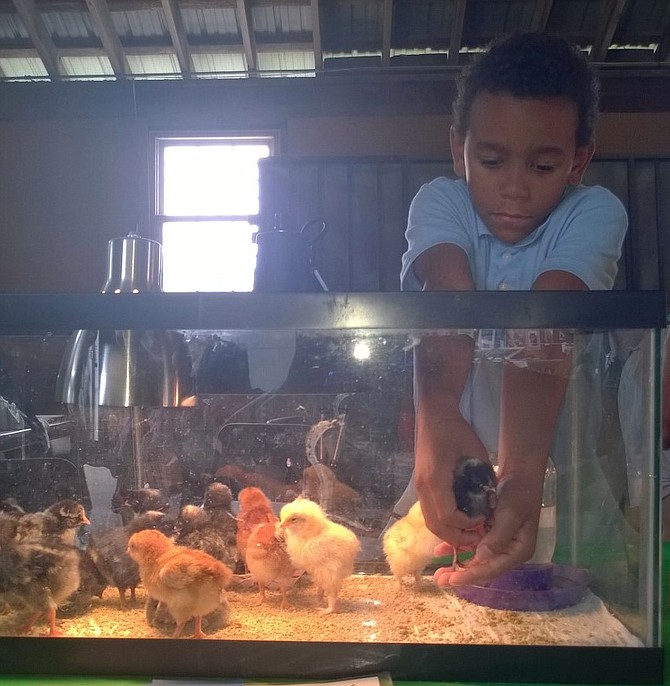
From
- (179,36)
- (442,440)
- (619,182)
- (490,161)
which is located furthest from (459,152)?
(179,36)

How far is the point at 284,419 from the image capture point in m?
0.75

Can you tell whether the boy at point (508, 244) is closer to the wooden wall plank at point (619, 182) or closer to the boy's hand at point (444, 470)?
the boy's hand at point (444, 470)

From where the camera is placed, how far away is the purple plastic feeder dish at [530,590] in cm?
73

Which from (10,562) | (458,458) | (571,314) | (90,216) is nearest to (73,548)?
(10,562)

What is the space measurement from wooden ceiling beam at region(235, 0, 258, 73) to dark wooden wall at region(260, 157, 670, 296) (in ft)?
2.13

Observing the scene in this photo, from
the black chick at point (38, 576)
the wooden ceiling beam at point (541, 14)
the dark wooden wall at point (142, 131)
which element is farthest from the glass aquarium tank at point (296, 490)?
the wooden ceiling beam at point (541, 14)

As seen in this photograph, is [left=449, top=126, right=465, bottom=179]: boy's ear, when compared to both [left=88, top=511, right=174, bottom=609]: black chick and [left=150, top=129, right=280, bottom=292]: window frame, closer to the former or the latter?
[left=88, top=511, right=174, bottom=609]: black chick

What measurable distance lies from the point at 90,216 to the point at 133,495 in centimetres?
263

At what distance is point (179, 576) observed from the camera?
2.40ft

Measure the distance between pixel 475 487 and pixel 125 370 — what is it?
427 millimetres

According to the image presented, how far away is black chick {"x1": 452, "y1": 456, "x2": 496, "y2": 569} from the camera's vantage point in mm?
713

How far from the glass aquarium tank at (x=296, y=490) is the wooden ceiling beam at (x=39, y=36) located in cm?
248

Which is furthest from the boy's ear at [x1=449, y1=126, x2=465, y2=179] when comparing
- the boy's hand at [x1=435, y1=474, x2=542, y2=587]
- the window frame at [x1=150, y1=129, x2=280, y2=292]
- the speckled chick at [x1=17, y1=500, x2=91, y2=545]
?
the window frame at [x1=150, y1=129, x2=280, y2=292]

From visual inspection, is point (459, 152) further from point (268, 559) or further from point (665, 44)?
point (665, 44)
